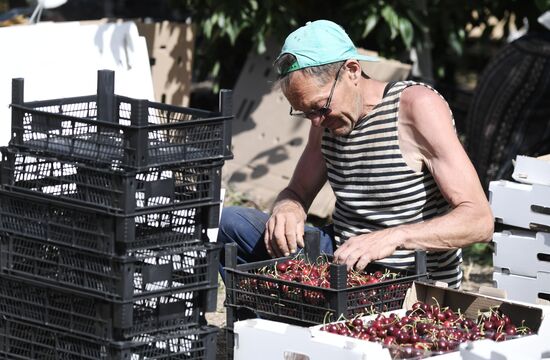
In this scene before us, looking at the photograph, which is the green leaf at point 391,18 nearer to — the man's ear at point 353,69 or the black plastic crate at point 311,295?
the man's ear at point 353,69

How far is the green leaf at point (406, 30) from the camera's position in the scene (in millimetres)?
6270

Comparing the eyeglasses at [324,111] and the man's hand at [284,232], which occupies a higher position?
the eyeglasses at [324,111]

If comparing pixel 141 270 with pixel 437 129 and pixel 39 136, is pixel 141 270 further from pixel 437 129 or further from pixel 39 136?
pixel 437 129

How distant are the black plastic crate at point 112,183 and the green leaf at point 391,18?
3218 mm

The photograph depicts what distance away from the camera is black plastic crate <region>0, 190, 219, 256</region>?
10.1ft

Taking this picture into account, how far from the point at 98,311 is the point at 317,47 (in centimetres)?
105

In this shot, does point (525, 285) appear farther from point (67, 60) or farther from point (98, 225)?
point (67, 60)

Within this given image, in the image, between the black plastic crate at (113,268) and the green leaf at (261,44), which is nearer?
the black plastic crate at (113,268)

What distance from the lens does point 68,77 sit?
178 inches

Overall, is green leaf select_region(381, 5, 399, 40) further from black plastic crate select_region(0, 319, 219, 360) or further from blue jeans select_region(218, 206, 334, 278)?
black plastic crate select_region(0, 319, 219, 360)

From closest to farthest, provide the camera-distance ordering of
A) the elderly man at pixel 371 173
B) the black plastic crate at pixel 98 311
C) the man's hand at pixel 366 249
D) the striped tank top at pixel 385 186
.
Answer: the black plastic crate at pixel 98 311 < the man's hand at pixel 366 249 < the elderly man at pixel 371 173 < the striped tank top at pixel 385 186

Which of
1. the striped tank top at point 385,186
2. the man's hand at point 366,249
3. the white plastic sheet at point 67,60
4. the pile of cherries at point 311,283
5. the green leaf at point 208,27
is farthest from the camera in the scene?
the green leaf at point 208,27

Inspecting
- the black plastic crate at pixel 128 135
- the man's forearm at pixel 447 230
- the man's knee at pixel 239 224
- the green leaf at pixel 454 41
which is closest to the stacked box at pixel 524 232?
the man's forearm at pixel 447 230

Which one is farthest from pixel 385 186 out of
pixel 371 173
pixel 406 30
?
pixel 406 30
